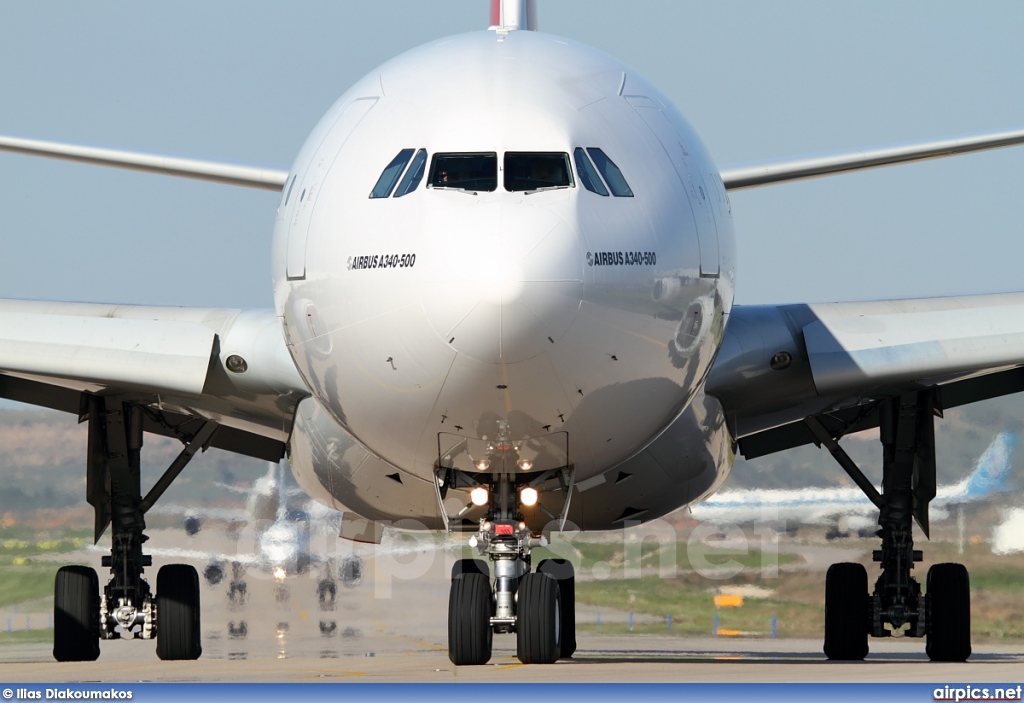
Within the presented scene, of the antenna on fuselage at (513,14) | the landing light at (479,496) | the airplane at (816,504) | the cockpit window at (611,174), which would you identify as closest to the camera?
the cockpit window at (611,174)

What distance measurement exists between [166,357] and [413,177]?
4.05m

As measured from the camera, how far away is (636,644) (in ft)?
66.0

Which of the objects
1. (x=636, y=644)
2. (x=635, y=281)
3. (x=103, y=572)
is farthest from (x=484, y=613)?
(x=103, y=572)

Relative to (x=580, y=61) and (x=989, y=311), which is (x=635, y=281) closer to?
(x=580, y=61)

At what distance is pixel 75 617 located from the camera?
15664 mm

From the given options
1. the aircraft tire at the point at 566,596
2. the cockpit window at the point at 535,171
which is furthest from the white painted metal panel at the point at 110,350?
the cockpit window at the point at 535,171

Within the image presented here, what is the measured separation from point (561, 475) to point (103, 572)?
14.3 meters

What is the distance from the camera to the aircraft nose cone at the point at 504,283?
365 inches

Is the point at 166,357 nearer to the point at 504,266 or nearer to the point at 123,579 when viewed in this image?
the point at 123,579

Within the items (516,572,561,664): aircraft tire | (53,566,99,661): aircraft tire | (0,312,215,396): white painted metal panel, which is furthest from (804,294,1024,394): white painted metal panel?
(53,566,99,661): aircraft tire

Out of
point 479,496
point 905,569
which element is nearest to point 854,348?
point 905,569

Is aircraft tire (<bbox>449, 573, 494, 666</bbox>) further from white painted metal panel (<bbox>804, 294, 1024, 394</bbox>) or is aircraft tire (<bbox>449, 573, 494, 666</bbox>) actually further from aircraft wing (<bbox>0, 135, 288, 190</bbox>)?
aircraft wing (<bbox>0, 135, 288, 190</bbox>)

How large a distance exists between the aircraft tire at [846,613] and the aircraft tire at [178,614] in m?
5.52

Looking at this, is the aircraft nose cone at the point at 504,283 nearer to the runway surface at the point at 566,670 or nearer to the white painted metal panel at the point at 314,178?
the white painted metal panel at the point at 314,178
